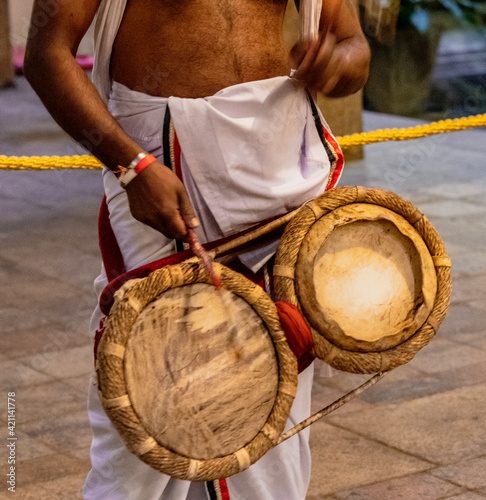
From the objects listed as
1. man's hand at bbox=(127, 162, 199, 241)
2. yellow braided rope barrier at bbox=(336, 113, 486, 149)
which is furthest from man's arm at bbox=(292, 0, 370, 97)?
yellow braided rope barrier at bbox=(336, 113, 486, 149)

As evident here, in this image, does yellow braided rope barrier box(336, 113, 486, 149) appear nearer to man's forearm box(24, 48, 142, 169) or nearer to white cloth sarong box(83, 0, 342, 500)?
Answer: white cloth sarong box(83, 0, 342, 500)

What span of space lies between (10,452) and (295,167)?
1.59 m

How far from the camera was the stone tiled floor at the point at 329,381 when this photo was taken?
2930mm

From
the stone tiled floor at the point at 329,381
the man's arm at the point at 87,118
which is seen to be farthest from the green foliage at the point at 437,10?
the man's arm at the point at 87,118

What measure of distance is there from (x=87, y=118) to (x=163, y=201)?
0.22 metres

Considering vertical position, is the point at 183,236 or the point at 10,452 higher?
the point at 183,236

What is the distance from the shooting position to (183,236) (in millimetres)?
1837

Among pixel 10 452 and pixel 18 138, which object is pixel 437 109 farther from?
pixel 10 452

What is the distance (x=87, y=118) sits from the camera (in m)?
1.83

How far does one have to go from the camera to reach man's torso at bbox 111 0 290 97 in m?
1.97

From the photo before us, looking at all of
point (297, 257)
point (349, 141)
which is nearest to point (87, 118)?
point (297, 257)

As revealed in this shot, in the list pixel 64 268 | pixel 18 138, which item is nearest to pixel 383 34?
pixel 18 138

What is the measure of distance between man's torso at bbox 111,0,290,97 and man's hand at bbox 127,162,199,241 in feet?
0.86

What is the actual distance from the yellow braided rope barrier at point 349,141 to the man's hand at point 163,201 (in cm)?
158
